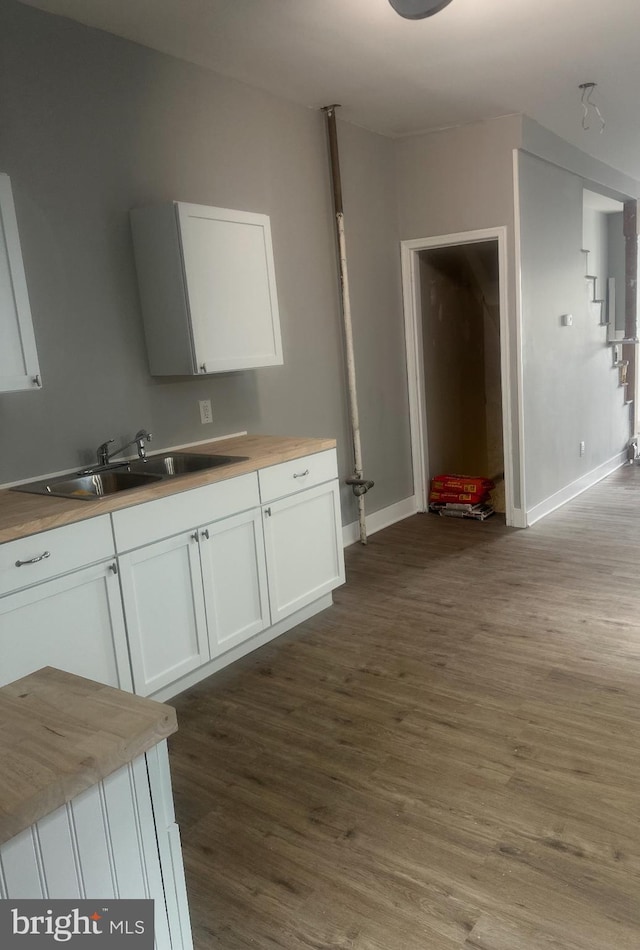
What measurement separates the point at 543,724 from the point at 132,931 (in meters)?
1.89

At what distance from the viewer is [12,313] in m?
2.42

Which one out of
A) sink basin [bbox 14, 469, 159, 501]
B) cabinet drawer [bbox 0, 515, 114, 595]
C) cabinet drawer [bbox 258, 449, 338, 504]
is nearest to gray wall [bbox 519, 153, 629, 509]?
cabinet drawer [bbox 258, 449, 338, 504]

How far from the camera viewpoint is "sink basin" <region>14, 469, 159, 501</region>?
278cm

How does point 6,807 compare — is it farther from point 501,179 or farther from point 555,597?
point 501,179

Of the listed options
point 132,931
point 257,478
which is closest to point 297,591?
point 257,478

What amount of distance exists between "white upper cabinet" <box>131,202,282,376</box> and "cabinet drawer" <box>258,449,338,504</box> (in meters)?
0.51

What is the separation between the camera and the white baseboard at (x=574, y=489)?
5043 millimetres

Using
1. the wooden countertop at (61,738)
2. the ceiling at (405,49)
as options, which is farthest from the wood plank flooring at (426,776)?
the ceiling at (405,49)

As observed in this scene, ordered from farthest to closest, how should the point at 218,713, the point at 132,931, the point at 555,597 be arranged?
the point at 555,597 → the point at 218,713 → the point at 132,931

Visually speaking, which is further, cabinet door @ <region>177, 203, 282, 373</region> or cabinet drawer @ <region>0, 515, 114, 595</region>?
cabinet door @ <region>177, 203, 282, 373</region>

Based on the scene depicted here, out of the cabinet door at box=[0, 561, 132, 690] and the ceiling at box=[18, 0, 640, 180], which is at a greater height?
the ceiling at box=[18, 0, 640, 180]

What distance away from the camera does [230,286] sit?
10.7 feet

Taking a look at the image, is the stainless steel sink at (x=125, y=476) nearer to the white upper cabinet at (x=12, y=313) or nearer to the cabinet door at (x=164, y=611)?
the cabinet door at (x=164, y=611)

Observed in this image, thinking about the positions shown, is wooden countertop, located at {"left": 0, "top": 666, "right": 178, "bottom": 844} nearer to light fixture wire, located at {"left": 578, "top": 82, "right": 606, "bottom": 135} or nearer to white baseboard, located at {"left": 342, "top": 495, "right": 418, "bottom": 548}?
white baseboard, located at {"left": 342, "top": 495, "right": 418, "bottom": 548}
